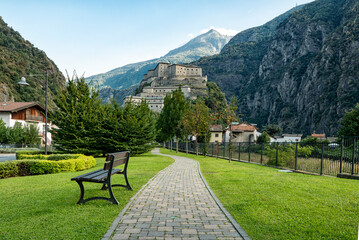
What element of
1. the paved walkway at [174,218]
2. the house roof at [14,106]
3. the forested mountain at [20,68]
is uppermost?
the forested mountain at [20,68]

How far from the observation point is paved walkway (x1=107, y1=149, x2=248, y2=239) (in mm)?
4266

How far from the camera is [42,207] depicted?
227 inches

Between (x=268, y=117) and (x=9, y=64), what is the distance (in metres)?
134

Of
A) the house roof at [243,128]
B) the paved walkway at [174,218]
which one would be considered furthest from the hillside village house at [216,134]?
the paved walkway at [174,218]

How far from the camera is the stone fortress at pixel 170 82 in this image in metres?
133

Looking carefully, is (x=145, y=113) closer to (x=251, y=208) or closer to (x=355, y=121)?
(x=251, y=208)

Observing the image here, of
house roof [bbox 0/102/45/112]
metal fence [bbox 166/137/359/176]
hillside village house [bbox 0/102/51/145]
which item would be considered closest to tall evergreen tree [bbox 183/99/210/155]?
metal fence [bbox 166/137/359/176]

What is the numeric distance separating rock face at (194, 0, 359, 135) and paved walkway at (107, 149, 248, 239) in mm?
109426

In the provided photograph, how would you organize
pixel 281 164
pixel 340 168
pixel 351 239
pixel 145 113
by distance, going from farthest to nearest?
pixel 145 113 < pixel 281 164 < pixel 340 168 < pixel 351 239

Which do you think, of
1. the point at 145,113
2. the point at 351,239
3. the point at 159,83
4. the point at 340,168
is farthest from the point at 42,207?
the point at 159,83

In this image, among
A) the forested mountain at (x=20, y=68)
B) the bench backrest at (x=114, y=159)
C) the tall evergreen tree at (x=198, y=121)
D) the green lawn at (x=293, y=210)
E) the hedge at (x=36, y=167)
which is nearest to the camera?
the green lawn at (x=293, y=210)

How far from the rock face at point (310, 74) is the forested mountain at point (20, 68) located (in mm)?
105916

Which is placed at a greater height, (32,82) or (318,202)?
(32,82)

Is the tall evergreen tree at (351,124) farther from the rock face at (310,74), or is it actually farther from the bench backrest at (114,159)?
the rock face at (310,74)
